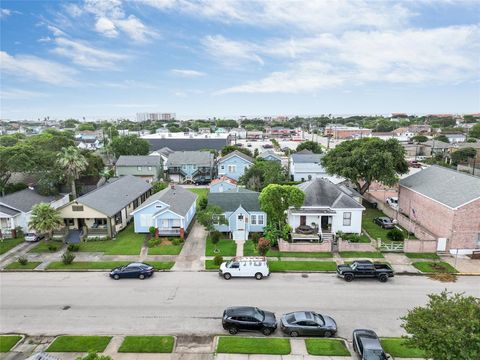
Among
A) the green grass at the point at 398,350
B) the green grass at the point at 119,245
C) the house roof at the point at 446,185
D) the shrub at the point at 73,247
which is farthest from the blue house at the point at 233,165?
the green grass at the point at 398,350

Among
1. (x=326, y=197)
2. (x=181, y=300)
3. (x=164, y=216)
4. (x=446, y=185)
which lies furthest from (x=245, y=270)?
(x=446, y=185)

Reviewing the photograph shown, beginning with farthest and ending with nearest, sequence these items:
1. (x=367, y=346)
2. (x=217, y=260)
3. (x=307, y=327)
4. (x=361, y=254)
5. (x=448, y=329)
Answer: (x=361, y=254) → (x=217, y=260) → (x=307, y=327) → (x=367, y=346) → (x=448, y=329)

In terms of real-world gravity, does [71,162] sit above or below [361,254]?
above

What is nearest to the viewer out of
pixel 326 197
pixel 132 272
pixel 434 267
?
pixel 132 272

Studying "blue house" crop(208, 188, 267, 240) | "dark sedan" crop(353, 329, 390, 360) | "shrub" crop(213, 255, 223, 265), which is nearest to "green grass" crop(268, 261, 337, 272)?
"shrub" crop(213, 255, 223, 265)

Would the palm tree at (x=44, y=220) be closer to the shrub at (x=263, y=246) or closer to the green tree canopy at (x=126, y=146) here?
the shrub at (x=263, y=246)

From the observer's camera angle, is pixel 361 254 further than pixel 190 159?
No

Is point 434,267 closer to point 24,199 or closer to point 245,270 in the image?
point 245,270
